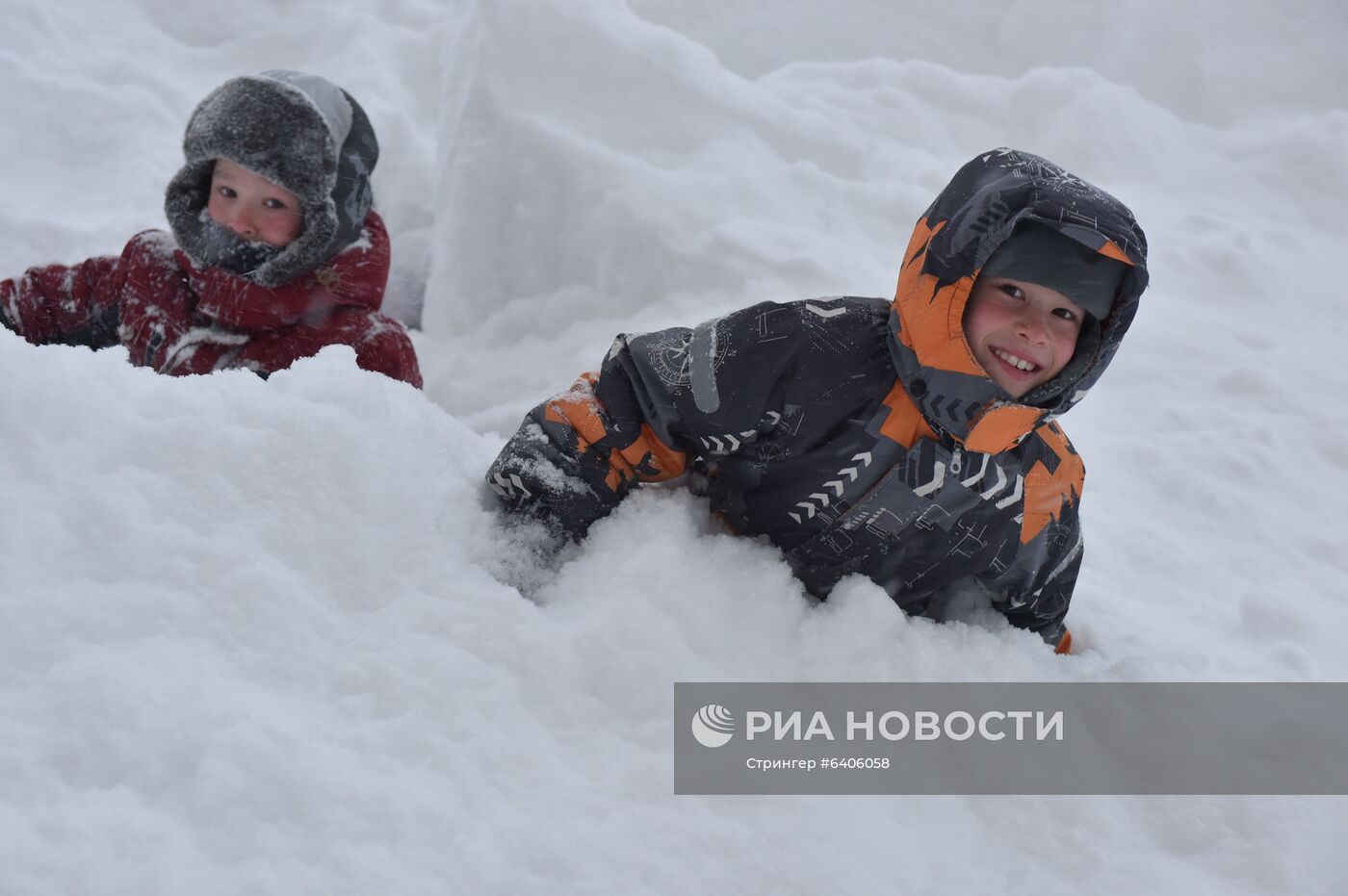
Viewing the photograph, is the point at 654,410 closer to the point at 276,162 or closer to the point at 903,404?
the point at 903,404

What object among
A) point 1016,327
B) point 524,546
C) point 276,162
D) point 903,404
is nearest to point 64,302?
point 276,162

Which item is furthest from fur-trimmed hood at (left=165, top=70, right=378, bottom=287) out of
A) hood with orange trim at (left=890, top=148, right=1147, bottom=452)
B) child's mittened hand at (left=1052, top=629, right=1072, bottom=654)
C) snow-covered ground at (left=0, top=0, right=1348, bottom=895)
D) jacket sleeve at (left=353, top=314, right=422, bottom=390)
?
child's mittened hand at (left=1052, top=629, right=1072, bottom=654)

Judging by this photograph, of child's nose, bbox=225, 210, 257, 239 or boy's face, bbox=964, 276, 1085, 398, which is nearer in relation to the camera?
boy's face, bbox=964, 276, 1085, 398

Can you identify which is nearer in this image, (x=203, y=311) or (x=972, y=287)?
(x=972, y=287)

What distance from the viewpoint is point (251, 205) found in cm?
206

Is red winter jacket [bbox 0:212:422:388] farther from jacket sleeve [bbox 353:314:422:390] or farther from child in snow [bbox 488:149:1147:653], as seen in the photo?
child in snow [bbox 488:149:1147:653]

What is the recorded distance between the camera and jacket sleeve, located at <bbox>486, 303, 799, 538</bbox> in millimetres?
1447

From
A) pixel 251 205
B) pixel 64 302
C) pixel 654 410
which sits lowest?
pixel 654 410

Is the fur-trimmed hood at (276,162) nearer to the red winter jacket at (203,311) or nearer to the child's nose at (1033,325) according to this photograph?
the red winter jacket at (203,311)

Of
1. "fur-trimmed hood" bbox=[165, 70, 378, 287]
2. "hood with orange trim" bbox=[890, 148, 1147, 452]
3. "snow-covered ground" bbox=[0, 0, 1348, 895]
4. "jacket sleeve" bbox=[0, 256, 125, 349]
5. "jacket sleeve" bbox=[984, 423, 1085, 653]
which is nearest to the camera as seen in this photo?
"snow-covered ground" bbox=[0, 0, 1348, 895]

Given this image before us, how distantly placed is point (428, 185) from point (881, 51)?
107 inches

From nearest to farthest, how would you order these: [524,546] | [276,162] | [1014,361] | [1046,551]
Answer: [524,546], [1014,361], [1046,551], [276,162]

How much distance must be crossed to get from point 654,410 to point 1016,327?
1.76 ft

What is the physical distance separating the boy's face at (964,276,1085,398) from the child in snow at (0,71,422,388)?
124cm
